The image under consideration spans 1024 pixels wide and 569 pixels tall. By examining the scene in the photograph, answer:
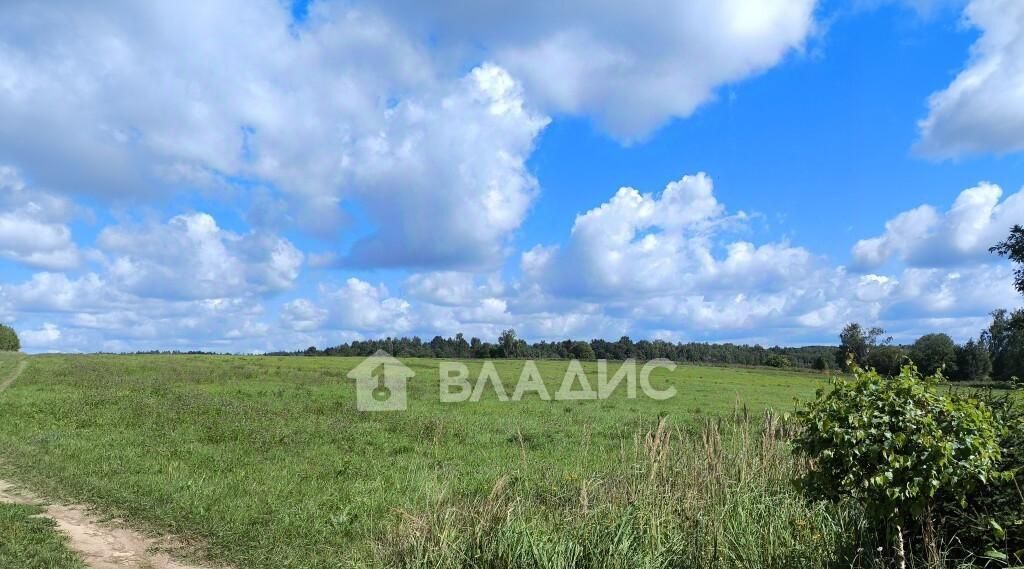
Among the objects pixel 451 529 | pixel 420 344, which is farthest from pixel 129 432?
pixel 420 344

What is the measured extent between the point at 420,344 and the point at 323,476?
107930 mm

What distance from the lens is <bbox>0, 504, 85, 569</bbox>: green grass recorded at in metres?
6.97

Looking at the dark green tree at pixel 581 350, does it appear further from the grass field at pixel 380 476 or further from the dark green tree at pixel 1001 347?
the grass field at pixel 380 476

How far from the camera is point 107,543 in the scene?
7.82m

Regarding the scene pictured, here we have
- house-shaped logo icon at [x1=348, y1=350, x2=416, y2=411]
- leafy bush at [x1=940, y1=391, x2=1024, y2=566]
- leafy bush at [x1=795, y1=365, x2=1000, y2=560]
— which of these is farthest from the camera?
house-shaped logo icon at [x1=348, y1=350, x2=416, y2=411]

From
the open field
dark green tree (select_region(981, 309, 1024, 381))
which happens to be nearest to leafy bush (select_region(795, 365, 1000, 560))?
the open field

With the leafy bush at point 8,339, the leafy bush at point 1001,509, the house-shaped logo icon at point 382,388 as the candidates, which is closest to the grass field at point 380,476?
the house-shaped logo icon at point 382,388

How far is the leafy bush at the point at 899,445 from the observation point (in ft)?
14.5

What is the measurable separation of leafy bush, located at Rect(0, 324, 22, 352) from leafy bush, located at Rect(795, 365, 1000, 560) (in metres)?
120

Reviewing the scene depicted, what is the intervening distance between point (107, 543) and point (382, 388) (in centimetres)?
2360

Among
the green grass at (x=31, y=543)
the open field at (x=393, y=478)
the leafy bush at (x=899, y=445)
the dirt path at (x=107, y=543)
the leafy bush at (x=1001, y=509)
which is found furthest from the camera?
the dirt path at (x=107, y=543)

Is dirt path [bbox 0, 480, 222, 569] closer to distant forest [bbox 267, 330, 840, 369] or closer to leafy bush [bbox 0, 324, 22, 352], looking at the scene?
distant forest [bbox 267, 330, 840, 369]

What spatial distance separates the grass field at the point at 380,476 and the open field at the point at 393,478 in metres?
0.03

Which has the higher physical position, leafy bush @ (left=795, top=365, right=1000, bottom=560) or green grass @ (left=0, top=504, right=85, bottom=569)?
leafy bush @ (left=795, top=365, right=1000, bottom=560)
